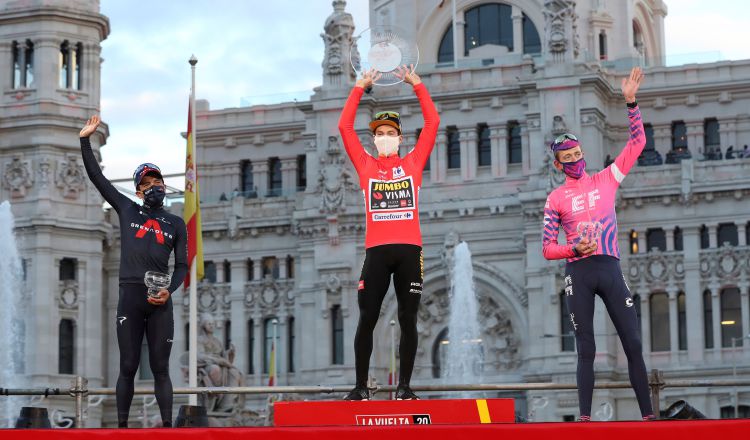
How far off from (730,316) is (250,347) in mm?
20877

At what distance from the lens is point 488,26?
77062mm

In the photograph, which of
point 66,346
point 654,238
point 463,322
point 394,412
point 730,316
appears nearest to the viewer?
point 394,412

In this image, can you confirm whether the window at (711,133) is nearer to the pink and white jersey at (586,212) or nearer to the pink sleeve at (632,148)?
the pink sleeve at (632,148)

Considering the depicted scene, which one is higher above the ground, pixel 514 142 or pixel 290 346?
pixel 514 142

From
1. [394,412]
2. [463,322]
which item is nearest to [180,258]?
[394,412]

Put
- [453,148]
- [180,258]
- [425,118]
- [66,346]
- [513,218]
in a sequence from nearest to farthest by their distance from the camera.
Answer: [180,258]
[425,118]
[513,218]
[453,148]
[66,346]

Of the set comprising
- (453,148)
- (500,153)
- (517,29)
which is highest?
(517,29)

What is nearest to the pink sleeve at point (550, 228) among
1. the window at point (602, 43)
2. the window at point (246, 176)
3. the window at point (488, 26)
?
the window at point (602, 43)

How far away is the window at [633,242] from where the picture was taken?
66.9 meters

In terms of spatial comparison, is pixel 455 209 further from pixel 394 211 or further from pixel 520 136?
pixel 394 211

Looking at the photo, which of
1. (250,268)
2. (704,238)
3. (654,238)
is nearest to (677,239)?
(654,238)

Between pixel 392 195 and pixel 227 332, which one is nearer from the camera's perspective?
pixel 392 195

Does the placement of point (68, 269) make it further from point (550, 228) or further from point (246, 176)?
point (550, 228)

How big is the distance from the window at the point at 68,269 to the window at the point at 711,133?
2748 centimetres
